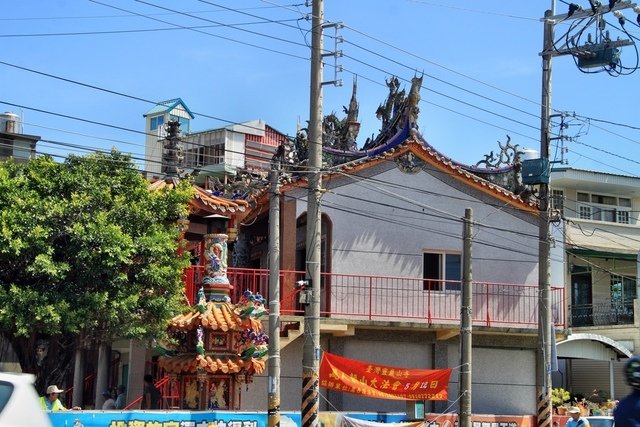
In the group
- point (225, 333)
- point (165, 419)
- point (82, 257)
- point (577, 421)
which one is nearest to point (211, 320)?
point (225, 333)

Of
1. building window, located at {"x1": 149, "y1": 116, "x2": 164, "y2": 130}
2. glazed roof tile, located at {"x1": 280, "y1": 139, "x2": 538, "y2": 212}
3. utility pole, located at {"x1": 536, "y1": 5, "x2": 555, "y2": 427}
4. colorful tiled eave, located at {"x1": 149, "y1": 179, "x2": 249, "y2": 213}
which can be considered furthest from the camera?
building window, located at {"x1": 149, "y1": 116, "x2": 164, "y2": 130}

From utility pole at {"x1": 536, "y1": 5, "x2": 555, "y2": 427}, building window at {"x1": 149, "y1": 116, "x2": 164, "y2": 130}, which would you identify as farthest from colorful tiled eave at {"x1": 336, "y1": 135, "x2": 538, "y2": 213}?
building window at {"x1": 149, "y1": 116, "x2": 164, "y2": 130}

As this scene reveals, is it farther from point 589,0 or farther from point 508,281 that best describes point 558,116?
point 508,281

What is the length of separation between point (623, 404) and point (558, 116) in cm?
1819

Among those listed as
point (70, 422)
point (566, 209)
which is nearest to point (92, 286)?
point (70, 422)

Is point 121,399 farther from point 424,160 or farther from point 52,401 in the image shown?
point 424,160

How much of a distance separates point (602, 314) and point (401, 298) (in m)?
14.0

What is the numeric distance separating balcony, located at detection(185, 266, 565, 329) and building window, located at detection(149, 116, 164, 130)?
26481mm

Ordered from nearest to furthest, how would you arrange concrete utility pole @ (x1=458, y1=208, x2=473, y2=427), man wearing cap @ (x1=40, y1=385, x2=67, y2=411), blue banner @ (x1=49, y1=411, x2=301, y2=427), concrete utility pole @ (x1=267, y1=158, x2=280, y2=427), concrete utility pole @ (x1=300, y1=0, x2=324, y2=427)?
blue banner @ (x1=49, y1=411, x2=301, y2=427), man wearing cap @ (x1=40, y1=385, x2=67, y2=411), concrete utility pole @ (x1=267, y1=158, x2=280, y2=427), concrete utility pole @ (x1=300, y1=0, x2=324, y2=427), concrete utility pole @ (x1=458, y1=208, x2=473, y2=427)

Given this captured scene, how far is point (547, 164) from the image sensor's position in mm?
26203

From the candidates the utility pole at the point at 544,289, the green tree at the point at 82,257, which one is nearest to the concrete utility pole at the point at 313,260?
the green tree at the point at 82,257

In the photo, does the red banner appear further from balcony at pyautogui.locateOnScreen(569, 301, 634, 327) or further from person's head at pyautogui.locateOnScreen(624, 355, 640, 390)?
person's head at pyautogui.locateOnScreen(624, 355, 640, 390)

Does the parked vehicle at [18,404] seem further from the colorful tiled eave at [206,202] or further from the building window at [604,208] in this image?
the building window at [604,208]

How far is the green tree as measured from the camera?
20.9m
